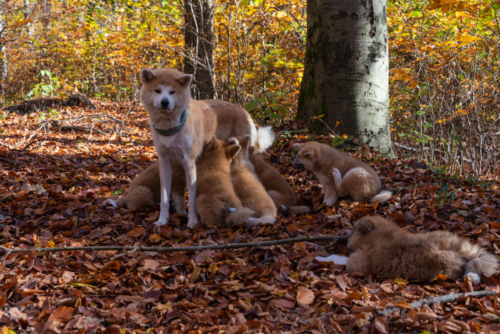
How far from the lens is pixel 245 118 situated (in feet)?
20.3

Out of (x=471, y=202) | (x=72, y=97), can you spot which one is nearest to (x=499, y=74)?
(x=471, y=202)

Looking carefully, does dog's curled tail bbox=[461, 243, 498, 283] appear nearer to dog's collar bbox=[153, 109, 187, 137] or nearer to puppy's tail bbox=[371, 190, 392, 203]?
puppy's tail bbox=[371, 190, 392, 203]

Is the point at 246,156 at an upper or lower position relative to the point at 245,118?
lower

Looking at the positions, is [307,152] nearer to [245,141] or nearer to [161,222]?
[245,141]

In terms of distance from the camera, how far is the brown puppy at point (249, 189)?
14.4ft

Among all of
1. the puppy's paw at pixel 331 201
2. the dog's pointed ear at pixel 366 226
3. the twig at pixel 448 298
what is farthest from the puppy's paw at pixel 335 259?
the puppy's paw at pixel 331 201

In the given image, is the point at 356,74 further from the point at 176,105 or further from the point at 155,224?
the point at 155,224

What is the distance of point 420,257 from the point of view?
3.03 m

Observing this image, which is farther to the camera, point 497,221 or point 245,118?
A: point 245,118

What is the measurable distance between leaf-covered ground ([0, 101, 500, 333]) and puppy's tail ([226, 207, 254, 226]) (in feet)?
0.33

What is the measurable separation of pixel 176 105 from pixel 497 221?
12.6ft

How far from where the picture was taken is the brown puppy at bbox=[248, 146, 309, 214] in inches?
188

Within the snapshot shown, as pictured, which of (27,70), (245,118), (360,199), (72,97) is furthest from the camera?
(27,70)

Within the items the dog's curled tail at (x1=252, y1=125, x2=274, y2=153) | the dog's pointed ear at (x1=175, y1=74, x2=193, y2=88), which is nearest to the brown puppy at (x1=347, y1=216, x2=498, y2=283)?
the dog's pointed ear at (x1=175, y1=74, x2=193, y2=88)
